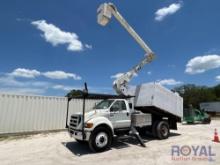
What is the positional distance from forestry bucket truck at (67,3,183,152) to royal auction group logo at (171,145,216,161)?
1690mm

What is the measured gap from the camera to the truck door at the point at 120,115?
9195mm

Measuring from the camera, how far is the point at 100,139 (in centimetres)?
840

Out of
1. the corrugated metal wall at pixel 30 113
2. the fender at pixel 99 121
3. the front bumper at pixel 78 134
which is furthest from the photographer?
the corrugated metal wall at pixel 30 113

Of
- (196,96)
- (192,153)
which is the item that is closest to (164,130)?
(192,153)

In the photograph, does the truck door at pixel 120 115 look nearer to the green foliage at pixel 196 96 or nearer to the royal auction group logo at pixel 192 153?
the royal auction group logo at pixel 192 153

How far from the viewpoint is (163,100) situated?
11.3 m

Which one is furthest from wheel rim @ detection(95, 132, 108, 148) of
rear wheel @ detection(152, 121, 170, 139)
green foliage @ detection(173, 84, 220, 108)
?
green foliage @ detection(173, 84, 220, 108)

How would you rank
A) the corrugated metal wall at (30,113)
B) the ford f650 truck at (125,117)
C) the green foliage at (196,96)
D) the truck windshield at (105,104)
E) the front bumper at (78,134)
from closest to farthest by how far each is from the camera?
the front bumper at (78,134), the ford f650 truck at (125,117), the truck windshield at (105,104), the corrugated metal wall at (30,113), the green foliage at (196,96)

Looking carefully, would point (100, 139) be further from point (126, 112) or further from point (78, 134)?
point (126, 112)

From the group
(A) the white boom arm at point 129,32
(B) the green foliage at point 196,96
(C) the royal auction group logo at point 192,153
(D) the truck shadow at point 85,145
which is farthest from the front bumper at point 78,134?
(B) the green foliage at point 196,96

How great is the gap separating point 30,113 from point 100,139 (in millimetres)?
6716

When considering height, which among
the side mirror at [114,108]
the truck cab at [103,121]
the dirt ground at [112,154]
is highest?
the side mirror at [114,108]

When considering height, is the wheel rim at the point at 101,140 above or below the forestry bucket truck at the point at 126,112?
below

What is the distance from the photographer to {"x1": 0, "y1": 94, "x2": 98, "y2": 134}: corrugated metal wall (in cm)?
1244
